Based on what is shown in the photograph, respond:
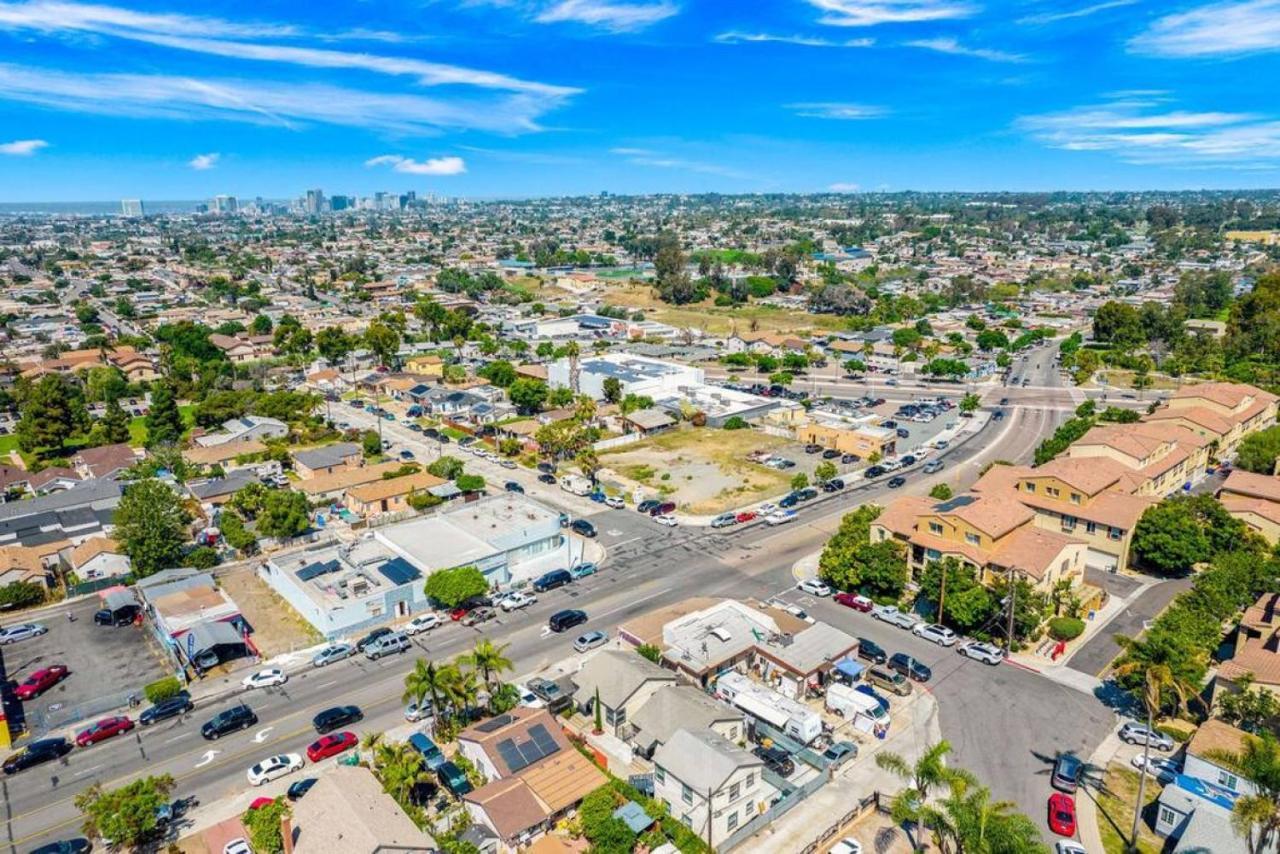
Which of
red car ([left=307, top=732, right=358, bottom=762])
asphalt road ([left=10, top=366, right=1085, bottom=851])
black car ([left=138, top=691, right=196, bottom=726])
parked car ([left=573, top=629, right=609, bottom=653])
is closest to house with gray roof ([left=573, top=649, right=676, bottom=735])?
parked car ([left=573, top=629, right=609, bottom=653])

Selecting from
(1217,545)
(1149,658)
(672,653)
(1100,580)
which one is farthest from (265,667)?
(1217,545)

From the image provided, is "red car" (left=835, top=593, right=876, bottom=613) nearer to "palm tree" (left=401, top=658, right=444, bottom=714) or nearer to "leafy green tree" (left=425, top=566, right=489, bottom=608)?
Answer: "leafy green tree" (left=425, top=566, right=489, bottom=608)

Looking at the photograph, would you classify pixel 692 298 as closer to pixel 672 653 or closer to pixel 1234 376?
pixel 1234 376

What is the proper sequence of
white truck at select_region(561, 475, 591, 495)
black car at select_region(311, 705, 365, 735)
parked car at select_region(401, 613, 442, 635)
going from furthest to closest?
white truck at select_region(561, 475, 591, 495) → parked car at select_region(401, 613, 442, 635) → black car at select_region(311, 705, 365, 735)

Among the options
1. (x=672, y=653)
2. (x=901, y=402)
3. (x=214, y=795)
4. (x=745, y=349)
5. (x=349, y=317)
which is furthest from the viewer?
(x=349, y=317)

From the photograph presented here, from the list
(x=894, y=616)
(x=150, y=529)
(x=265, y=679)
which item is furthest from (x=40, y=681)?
(x=894, y=616)

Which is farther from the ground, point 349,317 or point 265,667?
point 349,317
